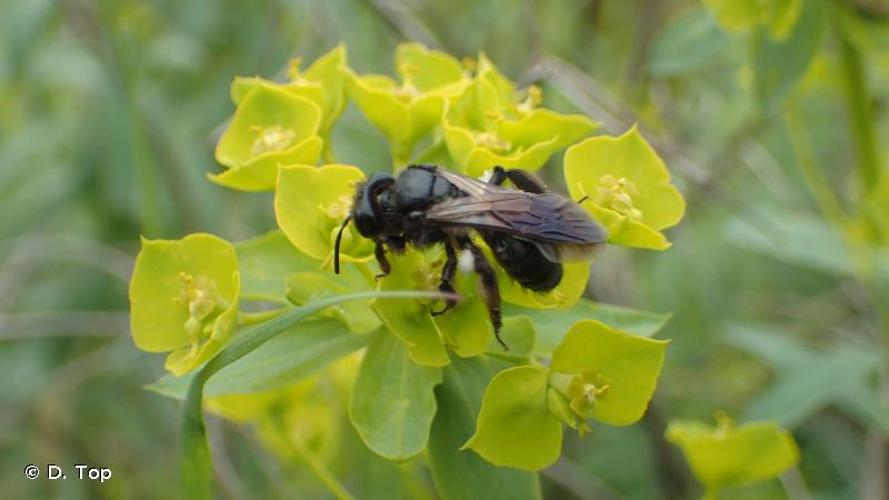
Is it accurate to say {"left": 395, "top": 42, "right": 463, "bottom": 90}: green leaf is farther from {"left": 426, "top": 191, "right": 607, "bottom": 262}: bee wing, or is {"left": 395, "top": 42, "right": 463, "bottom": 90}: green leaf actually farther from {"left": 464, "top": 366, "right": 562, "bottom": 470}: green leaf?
{"left": 464, "top": 366, "right": 562, "bottom": 470}: green leaf

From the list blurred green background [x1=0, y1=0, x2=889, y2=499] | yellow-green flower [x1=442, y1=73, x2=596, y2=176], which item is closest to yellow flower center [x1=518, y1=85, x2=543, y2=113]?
Answer: yellow-green flower [x1=442, y1=73, x2=596, y2=176]

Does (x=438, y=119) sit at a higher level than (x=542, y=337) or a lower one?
higher

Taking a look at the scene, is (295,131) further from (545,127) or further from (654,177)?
(654,177)

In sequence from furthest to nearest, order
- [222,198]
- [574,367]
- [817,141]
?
[817,141] → [222,198] → [574,367]

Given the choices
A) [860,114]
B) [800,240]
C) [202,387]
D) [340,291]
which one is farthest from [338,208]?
[800,240]

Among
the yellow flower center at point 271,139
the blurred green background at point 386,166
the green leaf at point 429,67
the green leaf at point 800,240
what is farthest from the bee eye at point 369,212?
the green leaf at point 800,240

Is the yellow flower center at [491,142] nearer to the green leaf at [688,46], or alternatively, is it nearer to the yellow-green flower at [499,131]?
the yellow-green flower at [499,131]

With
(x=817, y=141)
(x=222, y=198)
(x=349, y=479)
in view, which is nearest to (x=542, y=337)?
(x=349, y=479)
